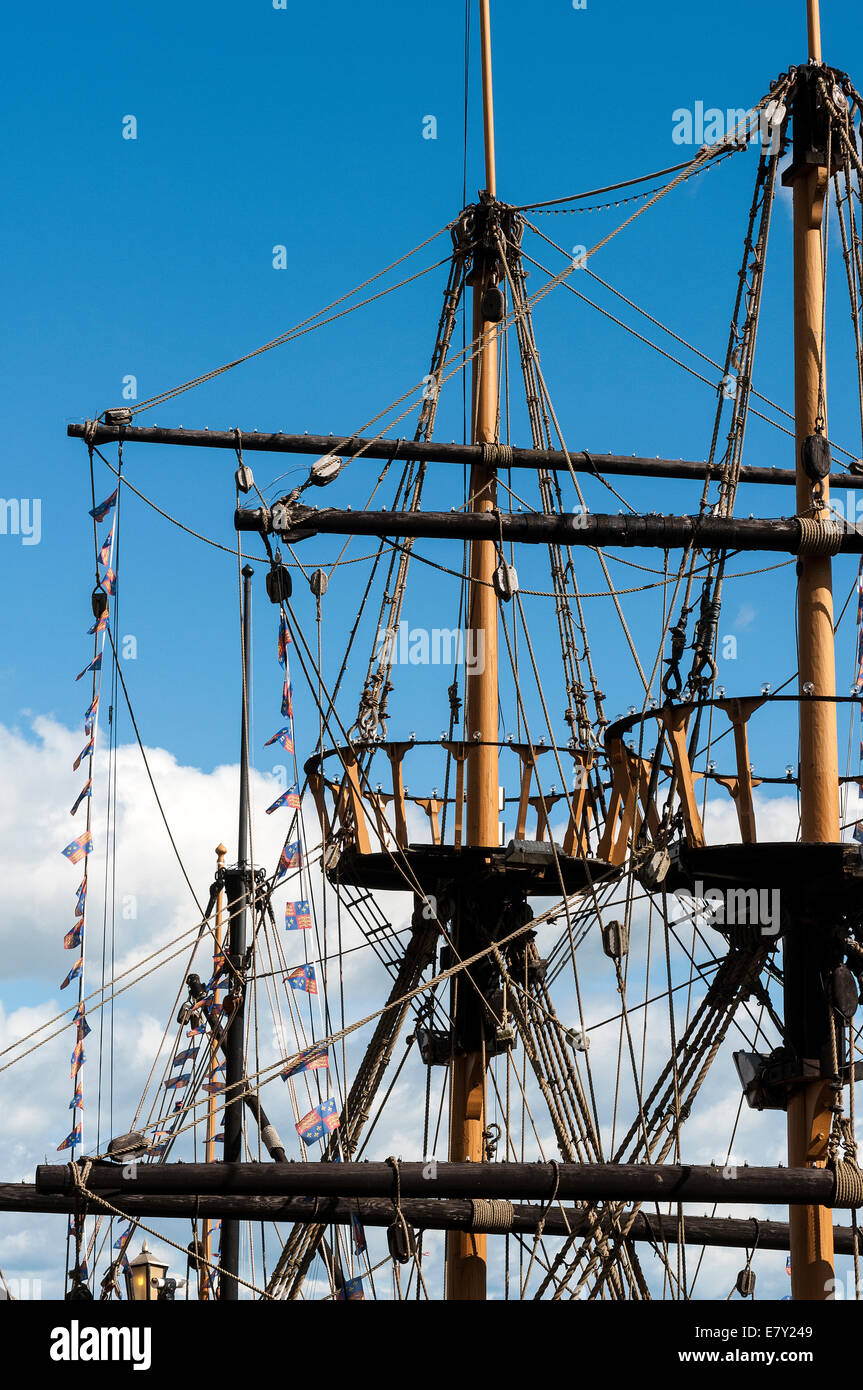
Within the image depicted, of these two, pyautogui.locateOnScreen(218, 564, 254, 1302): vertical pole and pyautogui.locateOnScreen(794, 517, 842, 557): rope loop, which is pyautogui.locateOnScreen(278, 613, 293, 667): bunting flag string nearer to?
pyautogui.locateOnScreen(218, 564, 254, 1302): vertical pole

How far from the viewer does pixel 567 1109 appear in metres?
24.1

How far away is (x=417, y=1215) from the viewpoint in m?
21.8

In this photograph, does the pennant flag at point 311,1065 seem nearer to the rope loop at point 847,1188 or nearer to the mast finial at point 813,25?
the rope loop at point 847,1188

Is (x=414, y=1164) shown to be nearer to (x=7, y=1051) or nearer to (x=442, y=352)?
(x=7, y=1051)

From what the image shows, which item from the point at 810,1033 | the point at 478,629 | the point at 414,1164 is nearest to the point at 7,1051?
the point at 414,1164

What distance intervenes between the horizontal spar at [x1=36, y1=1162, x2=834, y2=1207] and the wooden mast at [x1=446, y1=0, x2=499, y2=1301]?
548 centimetres

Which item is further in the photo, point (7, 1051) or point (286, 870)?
point (286, 870)

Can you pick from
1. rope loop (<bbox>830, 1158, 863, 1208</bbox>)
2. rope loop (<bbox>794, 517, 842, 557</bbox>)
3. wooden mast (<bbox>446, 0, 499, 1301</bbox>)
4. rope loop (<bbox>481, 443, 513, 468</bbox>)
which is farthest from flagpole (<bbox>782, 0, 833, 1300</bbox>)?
rope loop (<bbox>481, 443, 513, 468</bbox>)

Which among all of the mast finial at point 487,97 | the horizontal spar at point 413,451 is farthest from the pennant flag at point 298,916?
the mast finial at point 487,97

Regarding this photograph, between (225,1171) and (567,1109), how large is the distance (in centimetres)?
692

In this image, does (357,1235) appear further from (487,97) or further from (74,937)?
(487,97)

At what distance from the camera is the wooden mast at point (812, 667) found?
18.1 meters

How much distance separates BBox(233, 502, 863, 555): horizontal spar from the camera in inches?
768
